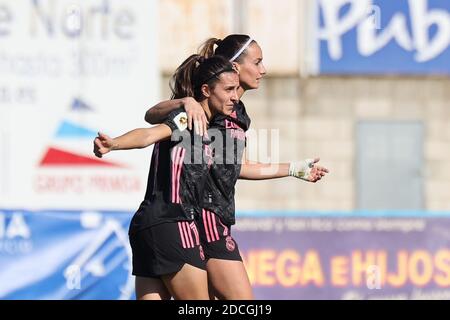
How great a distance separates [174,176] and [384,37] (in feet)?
38.8

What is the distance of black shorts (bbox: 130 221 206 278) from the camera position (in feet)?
25.9

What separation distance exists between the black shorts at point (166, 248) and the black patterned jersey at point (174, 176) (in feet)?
0.16

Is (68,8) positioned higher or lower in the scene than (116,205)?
higher

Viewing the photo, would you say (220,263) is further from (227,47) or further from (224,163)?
(227,47)

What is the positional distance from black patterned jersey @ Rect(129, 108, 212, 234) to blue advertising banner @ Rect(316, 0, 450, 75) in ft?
37.4

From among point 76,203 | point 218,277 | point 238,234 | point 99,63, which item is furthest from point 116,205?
point 218,277

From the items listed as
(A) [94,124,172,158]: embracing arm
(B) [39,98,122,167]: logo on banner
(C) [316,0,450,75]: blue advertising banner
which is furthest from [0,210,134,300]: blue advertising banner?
(C) [316,0,450,75]: blue advertising banner

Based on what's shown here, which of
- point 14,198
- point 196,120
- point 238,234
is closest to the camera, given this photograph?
point 196,120

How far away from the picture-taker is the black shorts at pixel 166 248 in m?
7.90

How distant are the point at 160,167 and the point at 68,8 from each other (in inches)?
449

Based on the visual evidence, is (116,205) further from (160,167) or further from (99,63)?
(160,167)

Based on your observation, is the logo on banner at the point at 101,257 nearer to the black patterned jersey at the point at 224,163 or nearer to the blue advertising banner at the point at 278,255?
the blue advertising banner at the point at 278,255

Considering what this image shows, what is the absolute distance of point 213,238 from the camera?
333 inches

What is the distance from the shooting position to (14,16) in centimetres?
1906
